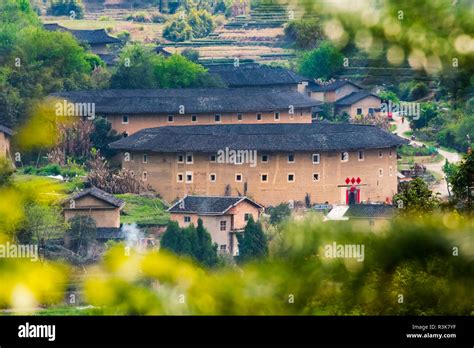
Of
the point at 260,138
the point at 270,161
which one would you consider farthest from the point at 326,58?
the point at 270,161

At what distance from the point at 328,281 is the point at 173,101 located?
530 cm

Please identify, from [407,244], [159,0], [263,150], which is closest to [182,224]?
[159,0]

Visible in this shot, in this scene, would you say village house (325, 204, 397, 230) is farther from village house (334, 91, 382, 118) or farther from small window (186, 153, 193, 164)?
village house (334, 91, 382, 118)

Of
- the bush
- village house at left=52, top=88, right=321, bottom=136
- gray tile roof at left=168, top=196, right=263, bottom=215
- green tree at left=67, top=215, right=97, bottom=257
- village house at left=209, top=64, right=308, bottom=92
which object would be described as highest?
the bush

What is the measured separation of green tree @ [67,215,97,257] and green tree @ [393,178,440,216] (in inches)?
49.1

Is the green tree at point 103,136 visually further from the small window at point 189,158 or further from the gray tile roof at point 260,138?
the small window at point 189,158

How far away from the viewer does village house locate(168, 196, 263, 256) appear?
4.71 m

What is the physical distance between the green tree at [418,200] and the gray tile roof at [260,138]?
2.12m

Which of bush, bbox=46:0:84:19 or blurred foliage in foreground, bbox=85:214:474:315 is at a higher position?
bush, bbox=46:0:84:19

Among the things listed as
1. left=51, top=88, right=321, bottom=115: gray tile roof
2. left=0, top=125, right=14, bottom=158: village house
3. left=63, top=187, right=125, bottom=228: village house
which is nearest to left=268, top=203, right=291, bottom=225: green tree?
left=63, top=187, right=125, bottom=228: village house

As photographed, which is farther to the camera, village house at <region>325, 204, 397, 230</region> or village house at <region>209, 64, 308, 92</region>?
village house at <region>209, 64, 308, 92</region>
